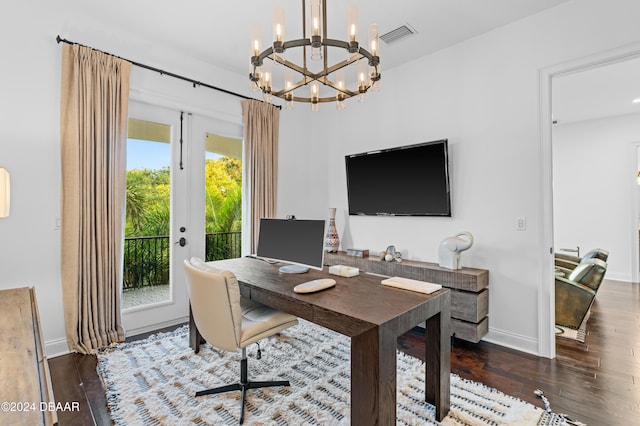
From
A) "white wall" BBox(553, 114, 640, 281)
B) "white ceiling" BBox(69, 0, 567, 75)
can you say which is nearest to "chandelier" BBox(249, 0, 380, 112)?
"white ceiling" BBox(69, 0, 567, 75)

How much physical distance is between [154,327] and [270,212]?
1774 mm

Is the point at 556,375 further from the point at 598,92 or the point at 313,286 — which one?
the point at 598,92

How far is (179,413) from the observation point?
1.86m

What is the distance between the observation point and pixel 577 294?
3.05 meters

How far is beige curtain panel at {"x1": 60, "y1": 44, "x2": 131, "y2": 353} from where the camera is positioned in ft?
8.47

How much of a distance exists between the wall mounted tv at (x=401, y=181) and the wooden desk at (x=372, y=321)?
1437 mm

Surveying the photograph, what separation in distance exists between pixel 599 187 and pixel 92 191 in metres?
7.23

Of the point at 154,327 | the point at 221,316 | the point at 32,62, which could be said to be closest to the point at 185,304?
the point at 154,327

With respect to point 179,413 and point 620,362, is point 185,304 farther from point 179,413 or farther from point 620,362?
point 620,362

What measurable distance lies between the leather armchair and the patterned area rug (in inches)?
65.4

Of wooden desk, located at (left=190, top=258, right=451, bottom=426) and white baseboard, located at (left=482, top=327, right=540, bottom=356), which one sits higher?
wooden desk, located at (left=190, top=258, right=451, bottom=426)

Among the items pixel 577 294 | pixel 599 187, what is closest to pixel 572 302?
pixel 577 294

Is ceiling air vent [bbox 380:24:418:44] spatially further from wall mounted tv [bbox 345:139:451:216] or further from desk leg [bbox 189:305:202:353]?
desk leg [bbox 189:305:202:353]

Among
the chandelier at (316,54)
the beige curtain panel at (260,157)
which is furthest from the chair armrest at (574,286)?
the beige curtain panel at (260,157)
